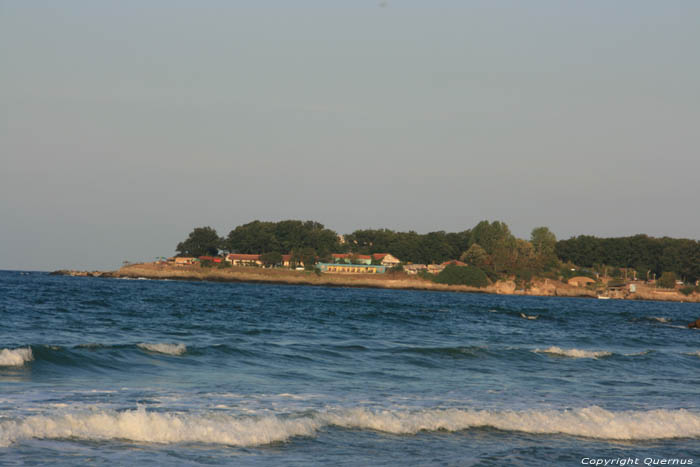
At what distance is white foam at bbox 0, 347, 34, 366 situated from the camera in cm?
2039

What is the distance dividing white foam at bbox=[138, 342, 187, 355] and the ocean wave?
10.3 metres

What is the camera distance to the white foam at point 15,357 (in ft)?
66.9

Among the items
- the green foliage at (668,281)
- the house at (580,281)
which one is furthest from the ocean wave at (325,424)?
the green foliage at (668,281)

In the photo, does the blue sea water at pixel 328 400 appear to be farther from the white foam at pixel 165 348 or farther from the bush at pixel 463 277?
the bush at pixel 463 277

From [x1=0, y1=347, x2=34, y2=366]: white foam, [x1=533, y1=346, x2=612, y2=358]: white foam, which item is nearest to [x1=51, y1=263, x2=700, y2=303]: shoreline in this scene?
[x1=533, y1=346, x2=612, y2=358]: white foam

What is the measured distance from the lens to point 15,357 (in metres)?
20.4

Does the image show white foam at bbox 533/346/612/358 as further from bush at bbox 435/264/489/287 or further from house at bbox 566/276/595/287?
house at bbox 566/276/595/287

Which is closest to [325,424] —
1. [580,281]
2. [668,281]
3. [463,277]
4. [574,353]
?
[574,353]

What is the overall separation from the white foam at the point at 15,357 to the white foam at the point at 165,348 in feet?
14.4

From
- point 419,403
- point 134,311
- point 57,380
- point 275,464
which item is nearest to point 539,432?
point 419,403

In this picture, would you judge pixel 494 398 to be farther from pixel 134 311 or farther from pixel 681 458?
pixel 134 311

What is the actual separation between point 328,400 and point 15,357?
9.29 metres

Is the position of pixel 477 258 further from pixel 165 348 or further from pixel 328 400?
pixel 328 400

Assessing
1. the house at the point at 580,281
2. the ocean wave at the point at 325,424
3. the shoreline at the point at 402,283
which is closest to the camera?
the ocean wave at the point at 325,424
